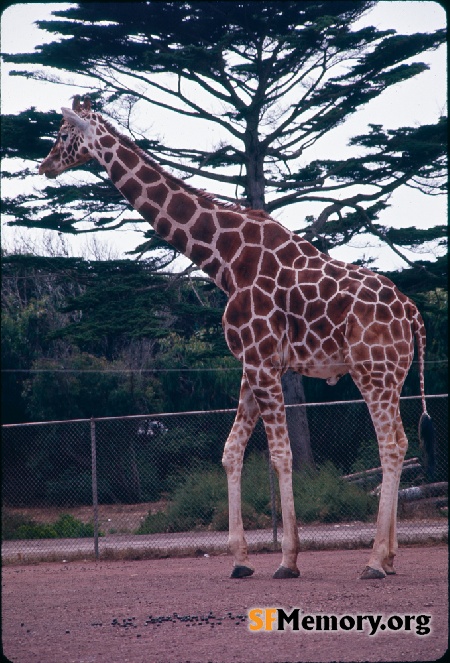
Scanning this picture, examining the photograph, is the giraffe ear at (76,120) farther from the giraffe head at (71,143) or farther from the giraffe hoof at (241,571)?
the giraffe hoof at (241,571)

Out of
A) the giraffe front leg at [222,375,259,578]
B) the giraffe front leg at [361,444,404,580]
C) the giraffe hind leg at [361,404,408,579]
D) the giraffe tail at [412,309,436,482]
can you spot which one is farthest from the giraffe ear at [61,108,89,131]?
the giraffe front leg at [361,444,404,580]

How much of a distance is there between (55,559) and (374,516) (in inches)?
191

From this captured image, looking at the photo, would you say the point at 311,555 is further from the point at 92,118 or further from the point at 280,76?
the point at 280,76

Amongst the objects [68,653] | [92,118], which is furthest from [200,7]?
[68,653]

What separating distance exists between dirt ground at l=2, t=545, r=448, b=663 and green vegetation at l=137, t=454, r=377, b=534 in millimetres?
3425

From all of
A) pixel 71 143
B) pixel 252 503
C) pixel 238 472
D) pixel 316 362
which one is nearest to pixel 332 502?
pixel 252 503

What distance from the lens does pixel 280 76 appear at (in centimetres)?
1864

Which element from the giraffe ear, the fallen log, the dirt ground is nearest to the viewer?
the dirt ground

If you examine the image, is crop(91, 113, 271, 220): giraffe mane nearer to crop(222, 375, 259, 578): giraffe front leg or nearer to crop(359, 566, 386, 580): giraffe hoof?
crop(222, 375, 259, 578): giraffe front leg

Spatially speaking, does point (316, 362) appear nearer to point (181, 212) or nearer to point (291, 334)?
point (291, 334)

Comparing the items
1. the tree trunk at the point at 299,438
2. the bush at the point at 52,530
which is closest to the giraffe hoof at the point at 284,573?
the bush at the point at 52,530

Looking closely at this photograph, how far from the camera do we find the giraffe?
8266 millimetres

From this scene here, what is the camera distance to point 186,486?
14422 mm

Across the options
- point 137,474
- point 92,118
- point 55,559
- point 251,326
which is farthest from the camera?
point 137,474
